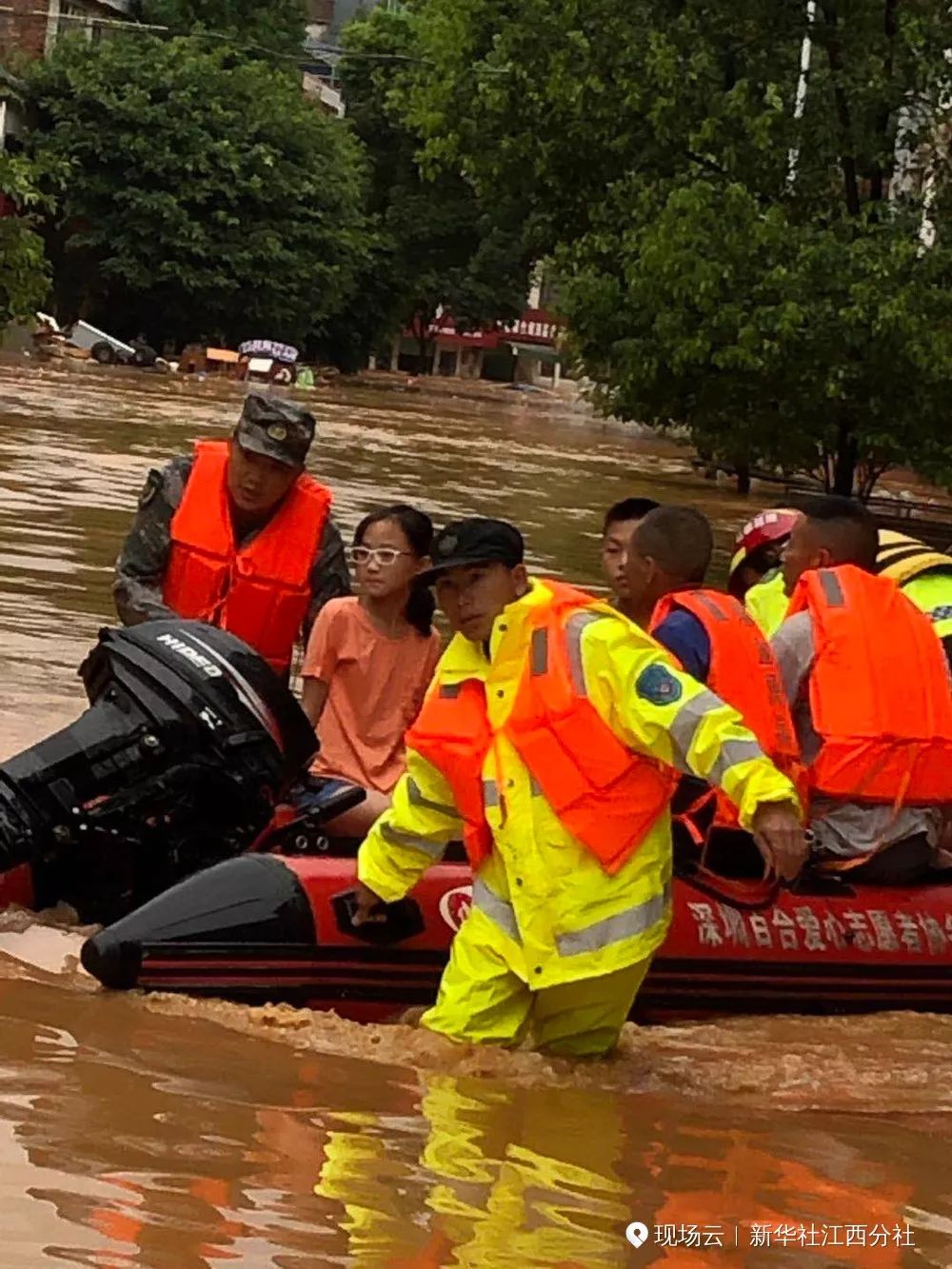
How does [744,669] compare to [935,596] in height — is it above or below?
below

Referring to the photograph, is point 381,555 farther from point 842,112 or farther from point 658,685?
point 842,112

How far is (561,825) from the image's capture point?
5.54 meters

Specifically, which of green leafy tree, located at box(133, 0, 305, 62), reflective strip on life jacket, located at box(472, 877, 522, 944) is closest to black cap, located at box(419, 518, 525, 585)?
reflective strip on life jacket, located at box(472, 877, 522, 944)

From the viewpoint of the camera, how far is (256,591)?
769 cm

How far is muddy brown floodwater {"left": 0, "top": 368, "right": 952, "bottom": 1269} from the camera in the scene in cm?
454

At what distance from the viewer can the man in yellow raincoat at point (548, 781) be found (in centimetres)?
545

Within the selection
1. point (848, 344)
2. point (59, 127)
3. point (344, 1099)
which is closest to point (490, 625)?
point (344, 1099)

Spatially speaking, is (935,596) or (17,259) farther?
(17,259)

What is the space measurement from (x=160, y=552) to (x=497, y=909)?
2438 mm

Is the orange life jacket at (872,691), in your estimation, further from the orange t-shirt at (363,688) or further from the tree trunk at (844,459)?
the tree trunk at (844,459)

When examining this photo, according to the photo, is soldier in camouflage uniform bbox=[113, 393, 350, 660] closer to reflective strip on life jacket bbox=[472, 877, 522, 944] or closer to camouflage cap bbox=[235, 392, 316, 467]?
camouflage cap bbox=[235, 392, 316, 467]

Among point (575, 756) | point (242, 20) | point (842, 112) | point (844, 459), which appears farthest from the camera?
point (242, 20)

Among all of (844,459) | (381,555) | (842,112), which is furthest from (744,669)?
(844,459)

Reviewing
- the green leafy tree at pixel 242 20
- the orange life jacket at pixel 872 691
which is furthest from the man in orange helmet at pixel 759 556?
the green leafy tree at pixel 242 20
